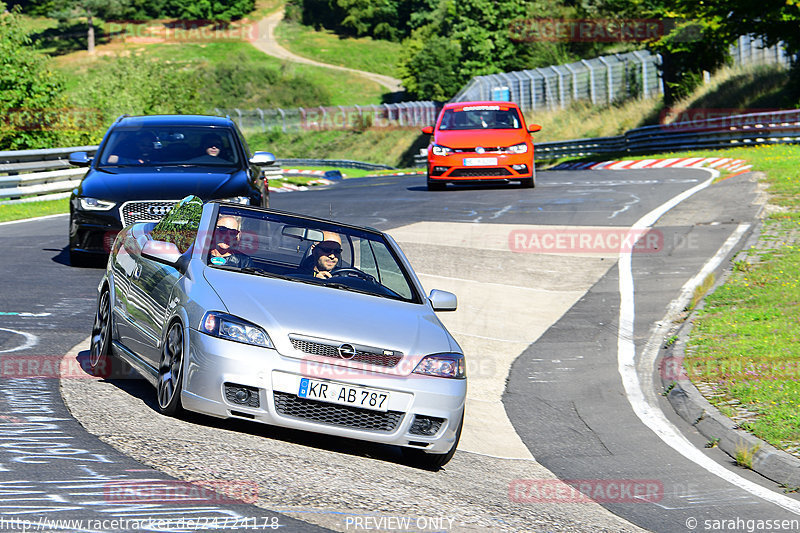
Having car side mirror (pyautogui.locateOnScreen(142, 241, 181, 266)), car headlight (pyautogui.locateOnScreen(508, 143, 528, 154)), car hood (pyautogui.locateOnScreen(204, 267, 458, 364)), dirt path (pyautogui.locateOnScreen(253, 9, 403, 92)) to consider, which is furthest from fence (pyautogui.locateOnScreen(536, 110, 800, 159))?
dirt path (pyautogui.locateOnScreen(253, 9, 403, 92))

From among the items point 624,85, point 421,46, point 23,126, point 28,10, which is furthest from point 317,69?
point 23,126

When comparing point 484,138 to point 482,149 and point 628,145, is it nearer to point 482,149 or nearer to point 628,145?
point 482,149

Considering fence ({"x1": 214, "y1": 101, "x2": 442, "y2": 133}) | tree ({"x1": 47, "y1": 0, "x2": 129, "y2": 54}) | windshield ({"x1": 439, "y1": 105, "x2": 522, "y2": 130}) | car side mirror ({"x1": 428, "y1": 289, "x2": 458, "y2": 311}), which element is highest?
tree ({"x1": 47, "y1": 0, "x2": 129, "y2": 54})

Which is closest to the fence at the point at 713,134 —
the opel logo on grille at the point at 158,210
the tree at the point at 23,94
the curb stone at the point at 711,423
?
the tree at the point at 23,94

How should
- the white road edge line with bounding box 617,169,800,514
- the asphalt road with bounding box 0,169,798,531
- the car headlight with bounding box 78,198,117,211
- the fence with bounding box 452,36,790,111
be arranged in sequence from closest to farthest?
1. the asphalt road with bounding box 0,169,798,531
2. the white road edge line with bounding box 617,169,800,514
3. the car headlight with bounding box 78,198,117,211
4. the fence with bounding box 452,36,790,111

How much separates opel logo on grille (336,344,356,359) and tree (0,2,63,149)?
2561 cm

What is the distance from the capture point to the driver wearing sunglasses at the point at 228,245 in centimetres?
759

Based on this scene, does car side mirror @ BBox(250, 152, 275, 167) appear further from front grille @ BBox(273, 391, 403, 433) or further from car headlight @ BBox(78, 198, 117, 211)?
front grille @ BBox(273, 391, 403, 433)

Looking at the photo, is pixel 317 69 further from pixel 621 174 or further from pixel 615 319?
pixel 615 319

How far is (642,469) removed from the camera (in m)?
7.93

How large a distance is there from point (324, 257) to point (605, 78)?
4687 cm

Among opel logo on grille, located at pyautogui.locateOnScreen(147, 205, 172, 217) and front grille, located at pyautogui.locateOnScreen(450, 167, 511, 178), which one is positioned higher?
opel logo on grille, located at pyautogui.locateOnScreen(147, 205, 172, 217)

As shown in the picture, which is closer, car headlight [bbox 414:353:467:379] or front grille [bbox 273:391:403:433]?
front grille [bbox 273:391:403:433]

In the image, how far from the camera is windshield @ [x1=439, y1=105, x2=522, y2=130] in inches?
982
